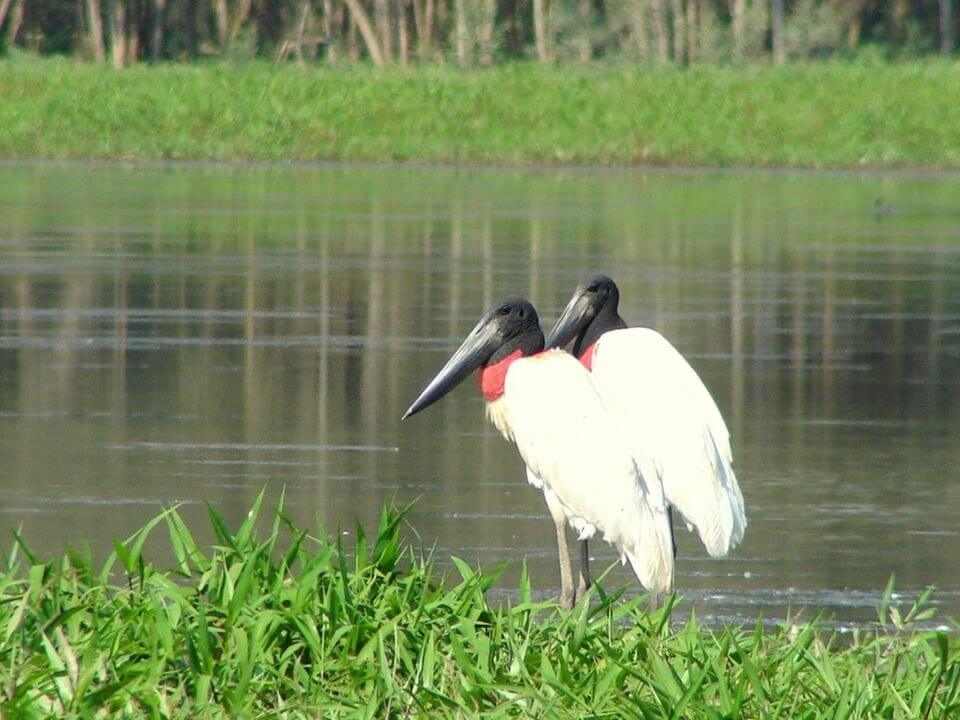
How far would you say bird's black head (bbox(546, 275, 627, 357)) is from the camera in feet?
27.5

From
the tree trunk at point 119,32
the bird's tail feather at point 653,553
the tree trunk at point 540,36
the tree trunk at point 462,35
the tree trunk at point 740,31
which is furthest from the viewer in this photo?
the tree trunk at point 740,31

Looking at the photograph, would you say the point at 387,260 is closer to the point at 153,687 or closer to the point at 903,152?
the point at 153,687

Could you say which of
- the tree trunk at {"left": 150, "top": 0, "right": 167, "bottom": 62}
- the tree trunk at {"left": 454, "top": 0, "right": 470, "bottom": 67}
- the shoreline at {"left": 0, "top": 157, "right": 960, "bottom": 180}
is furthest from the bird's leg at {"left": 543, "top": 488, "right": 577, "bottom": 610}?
the tree trunk at {"left": 150, "top": 0, "right": 167, "bottom": 62}

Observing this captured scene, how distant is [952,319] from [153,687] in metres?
11.8

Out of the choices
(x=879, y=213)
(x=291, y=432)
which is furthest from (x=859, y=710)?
(x=879, y=213)

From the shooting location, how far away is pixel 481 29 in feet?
172

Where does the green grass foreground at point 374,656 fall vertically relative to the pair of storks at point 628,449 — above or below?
below

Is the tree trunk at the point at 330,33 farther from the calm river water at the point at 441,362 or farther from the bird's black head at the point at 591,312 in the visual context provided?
the bird's black head at the point at 591,312

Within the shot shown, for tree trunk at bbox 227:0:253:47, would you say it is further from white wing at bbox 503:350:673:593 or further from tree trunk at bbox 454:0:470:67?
white wing at bbox 503:350:673:593

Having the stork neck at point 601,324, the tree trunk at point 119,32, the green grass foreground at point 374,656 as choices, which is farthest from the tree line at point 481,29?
the green grass foreground at point 374,656

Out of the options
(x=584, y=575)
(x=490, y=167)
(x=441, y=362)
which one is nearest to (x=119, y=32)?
(x=490, y=167)

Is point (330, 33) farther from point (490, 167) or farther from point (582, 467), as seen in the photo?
point (582, 467)

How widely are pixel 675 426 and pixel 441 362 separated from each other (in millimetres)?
6263

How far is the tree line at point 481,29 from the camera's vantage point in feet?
172
